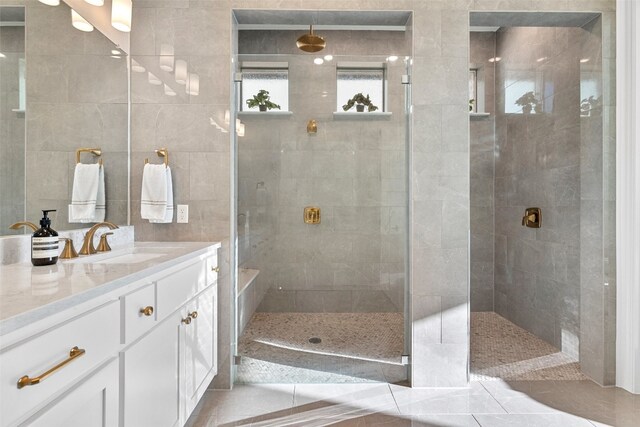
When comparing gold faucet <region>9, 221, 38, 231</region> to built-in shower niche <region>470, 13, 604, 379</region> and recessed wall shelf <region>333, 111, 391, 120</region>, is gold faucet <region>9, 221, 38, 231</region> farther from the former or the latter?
built-in shower niche <region>470, 13, 604, 379</region>

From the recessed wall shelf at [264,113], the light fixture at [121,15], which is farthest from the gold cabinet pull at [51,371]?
the light fixture at [121,15]

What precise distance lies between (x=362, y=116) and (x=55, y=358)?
2.02 metres

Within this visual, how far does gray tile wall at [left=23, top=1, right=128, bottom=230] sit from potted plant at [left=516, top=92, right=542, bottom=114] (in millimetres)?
3201

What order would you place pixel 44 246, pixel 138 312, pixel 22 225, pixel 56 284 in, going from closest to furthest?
1. pixel 56 284
2. pixel 138 312
3. pixel 44 246
4. pixel 22 225

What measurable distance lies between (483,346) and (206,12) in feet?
10.4

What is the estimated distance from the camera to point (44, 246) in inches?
53.4

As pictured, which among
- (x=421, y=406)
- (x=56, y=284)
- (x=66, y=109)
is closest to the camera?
(x=56, y=284)

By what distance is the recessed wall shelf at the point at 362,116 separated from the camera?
2356 millimetres

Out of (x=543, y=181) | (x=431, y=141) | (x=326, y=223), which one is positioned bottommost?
(x=326, y=223)

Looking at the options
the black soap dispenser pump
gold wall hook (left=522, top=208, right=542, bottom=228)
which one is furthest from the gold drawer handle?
gold wall hook (left=522, top=208, right=542, bottom=228)

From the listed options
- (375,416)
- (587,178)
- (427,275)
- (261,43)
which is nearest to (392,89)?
(427,275)

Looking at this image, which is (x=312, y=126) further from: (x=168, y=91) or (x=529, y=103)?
(x=529, y=103)

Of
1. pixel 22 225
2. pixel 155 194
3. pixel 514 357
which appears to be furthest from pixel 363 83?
pixel 514 357

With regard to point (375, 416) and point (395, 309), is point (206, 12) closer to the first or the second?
point (395, 309)
